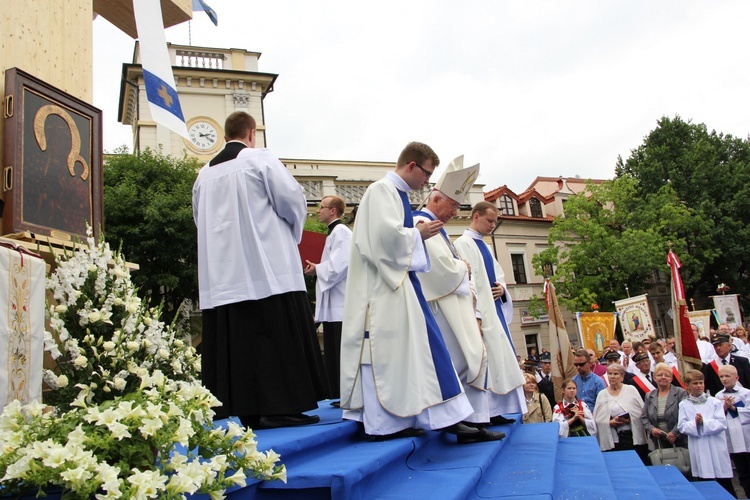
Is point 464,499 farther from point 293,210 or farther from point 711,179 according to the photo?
point 711,179

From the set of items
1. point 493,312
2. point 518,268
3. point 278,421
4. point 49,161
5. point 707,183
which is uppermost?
point 707,183

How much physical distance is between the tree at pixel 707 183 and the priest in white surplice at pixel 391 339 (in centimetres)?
3292

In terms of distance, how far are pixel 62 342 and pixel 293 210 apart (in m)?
1.82

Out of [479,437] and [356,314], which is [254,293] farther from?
[479,437]

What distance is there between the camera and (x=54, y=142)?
4.58 meters

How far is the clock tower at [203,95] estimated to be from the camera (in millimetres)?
25375

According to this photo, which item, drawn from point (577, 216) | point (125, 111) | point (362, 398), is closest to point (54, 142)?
point (362, 398)

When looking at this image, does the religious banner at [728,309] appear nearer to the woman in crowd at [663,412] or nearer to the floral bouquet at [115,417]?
the woman in crowd at [663,412]

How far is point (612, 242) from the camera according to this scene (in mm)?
29406

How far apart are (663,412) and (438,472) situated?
18.1 feet

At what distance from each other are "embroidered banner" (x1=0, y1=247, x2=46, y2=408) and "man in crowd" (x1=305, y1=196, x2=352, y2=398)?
3.16m

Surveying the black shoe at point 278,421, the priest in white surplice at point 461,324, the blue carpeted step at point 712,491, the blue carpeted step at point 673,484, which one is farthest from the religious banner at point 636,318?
the black shoe at point 278,421

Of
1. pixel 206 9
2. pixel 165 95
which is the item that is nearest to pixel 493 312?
pixel 165 95

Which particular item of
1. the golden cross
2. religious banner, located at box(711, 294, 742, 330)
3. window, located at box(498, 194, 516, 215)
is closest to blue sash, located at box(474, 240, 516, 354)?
the golden cross
